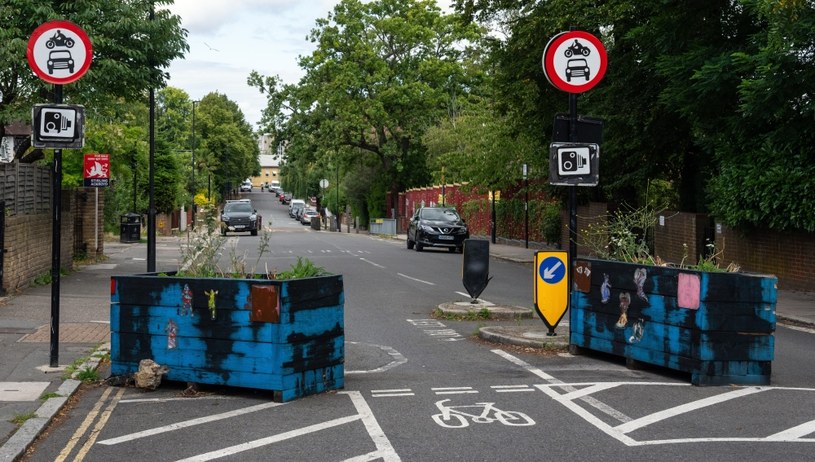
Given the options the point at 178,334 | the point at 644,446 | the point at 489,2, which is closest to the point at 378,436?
the point at 644,446

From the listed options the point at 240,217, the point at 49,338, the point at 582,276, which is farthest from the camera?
the point at 240,217

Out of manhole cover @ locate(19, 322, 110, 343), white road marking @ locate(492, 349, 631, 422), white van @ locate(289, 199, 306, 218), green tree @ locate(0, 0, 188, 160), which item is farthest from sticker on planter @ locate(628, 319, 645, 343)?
white van @ locate(289, 199, 306, 218)

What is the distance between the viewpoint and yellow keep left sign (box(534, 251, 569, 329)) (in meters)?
11.3

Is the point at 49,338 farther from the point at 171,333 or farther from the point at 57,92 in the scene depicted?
the point at 171,333

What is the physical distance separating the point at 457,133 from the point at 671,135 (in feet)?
83.2

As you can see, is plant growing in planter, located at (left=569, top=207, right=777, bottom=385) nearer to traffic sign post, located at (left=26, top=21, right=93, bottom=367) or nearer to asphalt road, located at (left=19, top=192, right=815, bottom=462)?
asphalt road, located at (left=19, top=192, right=815, bottom=462)

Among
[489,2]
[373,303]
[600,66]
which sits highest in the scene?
[489,2]

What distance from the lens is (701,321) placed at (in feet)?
28.6

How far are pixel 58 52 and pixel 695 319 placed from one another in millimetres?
6941

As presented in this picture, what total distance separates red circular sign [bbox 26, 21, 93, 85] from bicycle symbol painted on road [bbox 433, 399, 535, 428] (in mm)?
5251

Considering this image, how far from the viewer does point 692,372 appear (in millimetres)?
8859

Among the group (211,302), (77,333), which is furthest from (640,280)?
(77,333)

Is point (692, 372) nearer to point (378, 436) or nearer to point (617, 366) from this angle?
point (617, 366)

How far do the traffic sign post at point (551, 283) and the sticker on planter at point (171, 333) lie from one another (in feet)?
15.2
